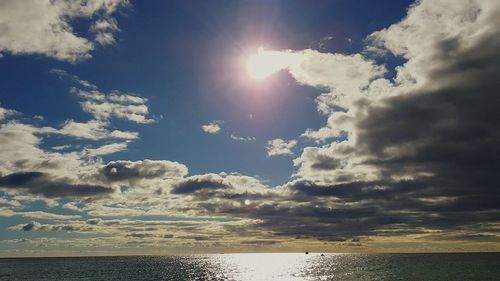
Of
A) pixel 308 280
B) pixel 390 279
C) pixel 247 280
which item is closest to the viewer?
pixel 390 279

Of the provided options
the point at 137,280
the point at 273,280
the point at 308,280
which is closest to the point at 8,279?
the point at 137,280

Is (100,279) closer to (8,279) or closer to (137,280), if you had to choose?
(137,280)

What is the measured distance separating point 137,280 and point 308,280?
55.9 metres

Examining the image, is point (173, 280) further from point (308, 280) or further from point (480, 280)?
point (480, 280)

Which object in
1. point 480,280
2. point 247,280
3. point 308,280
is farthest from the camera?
point 247,280

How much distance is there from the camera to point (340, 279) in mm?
137000

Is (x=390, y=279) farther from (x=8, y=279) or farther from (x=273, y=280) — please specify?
(x=8, y=279)

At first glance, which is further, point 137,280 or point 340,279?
point 137,280

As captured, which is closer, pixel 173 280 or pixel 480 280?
pixel 480 280

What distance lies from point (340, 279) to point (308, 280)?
1083cm

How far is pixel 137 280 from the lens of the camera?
147 m

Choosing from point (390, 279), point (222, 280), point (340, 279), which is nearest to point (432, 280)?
point (390, 279)

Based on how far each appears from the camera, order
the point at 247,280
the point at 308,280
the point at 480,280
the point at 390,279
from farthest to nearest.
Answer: the point at 247,280 → the point at 308,280 → the point at 390,279 → the point at 480,280

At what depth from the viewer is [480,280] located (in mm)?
121938
